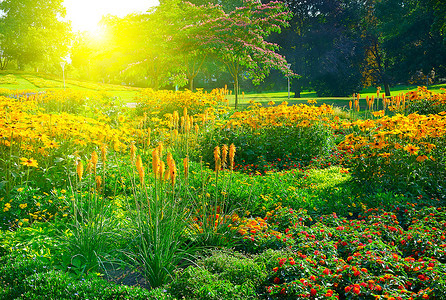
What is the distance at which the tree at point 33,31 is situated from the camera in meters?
41.0

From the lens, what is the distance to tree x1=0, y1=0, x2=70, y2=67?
4103cm

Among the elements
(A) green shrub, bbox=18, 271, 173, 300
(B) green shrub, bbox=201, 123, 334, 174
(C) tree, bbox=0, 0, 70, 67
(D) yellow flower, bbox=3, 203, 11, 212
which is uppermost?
(C) tree, bbox=0, 0, 70, 67

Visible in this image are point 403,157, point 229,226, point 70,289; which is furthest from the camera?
point 403,157

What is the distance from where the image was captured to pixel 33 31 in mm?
40312

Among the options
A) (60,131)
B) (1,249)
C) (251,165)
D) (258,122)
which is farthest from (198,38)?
(1,249)

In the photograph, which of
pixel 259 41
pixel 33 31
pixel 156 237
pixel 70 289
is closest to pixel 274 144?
pixel 156 237

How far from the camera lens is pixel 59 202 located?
3.97 metres

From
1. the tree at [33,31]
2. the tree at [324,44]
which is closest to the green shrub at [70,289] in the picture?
the tree at [324,44]

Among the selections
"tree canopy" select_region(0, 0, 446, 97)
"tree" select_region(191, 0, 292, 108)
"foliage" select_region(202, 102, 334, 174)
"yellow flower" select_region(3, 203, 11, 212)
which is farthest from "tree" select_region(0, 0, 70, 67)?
"yellow flower" select_region(3, 203, 11, 212)

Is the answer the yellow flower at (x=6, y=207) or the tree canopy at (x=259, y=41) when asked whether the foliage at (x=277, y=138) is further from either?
the tree canopy at (x=259, y=41)

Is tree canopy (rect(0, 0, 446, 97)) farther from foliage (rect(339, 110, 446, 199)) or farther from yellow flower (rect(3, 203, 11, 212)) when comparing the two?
yellow flower (rect(3, 203, 11, 212))

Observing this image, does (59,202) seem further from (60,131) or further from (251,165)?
(251,165)

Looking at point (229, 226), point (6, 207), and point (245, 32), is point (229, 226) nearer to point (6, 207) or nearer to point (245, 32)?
point (6, 207)

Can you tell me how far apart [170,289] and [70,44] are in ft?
164
